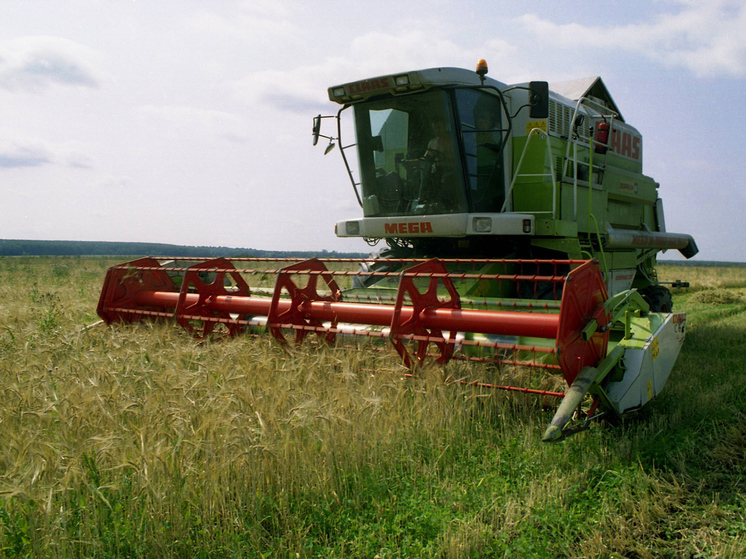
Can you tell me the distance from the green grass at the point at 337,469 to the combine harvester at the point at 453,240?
43 centimetres

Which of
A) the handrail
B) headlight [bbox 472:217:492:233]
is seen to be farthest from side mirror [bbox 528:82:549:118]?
headlight [bbox 472:217:492:233]

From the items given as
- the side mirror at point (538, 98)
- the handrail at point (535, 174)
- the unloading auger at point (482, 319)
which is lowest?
the unloading auger at point (482, 319)

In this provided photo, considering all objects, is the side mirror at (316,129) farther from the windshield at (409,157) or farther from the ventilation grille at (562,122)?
the ventilation grille at (562,122)

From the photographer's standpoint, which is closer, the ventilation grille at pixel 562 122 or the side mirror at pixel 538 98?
the side mirror at pixel 538 98

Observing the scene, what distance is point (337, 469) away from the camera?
98.0 inches

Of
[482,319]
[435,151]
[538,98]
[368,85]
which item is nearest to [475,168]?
[435,151]

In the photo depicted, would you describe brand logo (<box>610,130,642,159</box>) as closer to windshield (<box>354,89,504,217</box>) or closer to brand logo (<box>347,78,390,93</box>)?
windshield (<box>354,89,504,217</box>)

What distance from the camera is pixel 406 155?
17.4ft

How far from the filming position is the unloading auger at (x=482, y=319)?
3.05 m

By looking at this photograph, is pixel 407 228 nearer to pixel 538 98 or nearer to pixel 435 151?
pixel 435 151

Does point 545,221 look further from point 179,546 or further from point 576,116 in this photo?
point 179,546

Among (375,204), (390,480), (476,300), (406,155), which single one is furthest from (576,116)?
(390,480)

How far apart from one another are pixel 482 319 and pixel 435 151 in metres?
2.24

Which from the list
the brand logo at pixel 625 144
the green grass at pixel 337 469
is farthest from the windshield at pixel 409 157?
the brand logo at pixel 625 144
